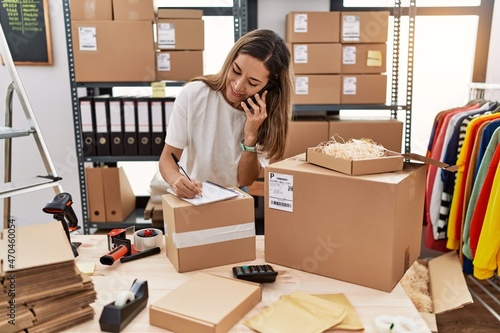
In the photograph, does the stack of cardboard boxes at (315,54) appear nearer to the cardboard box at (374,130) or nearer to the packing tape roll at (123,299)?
the cardboard box at (374,130)

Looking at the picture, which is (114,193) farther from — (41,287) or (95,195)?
(41,287)

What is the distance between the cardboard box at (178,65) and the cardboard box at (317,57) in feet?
1.72

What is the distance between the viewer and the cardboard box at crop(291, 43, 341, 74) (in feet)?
7.63

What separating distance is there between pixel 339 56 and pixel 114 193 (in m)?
1.48

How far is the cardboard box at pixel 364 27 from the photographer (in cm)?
230

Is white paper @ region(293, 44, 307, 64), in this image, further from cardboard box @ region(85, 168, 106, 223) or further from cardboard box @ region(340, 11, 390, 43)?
cardboard box @ region(85, 168, 106, 223)

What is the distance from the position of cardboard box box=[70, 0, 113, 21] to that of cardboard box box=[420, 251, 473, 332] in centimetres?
212

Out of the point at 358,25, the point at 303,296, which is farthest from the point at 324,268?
the point at 358,25

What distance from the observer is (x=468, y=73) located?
280cm

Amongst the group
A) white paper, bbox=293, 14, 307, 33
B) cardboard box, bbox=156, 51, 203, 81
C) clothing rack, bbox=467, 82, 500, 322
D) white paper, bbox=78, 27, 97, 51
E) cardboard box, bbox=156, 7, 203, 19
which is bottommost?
clothing rack, bbox=467, 82, 500, 322

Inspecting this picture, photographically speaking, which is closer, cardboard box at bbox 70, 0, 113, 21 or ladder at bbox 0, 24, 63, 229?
ladder at bbox 0, 24, 63, 229

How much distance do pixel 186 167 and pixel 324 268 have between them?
0.77 m

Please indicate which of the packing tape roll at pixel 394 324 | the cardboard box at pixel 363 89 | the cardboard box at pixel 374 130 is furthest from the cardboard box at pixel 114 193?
the packing tape roll at pixel 394 324

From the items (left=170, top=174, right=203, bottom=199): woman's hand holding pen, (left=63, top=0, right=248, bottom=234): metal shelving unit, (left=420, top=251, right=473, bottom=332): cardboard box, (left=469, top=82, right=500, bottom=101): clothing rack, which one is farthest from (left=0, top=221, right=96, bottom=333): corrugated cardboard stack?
(left=469, top=82, right=500, bottom=101): clothing rack
